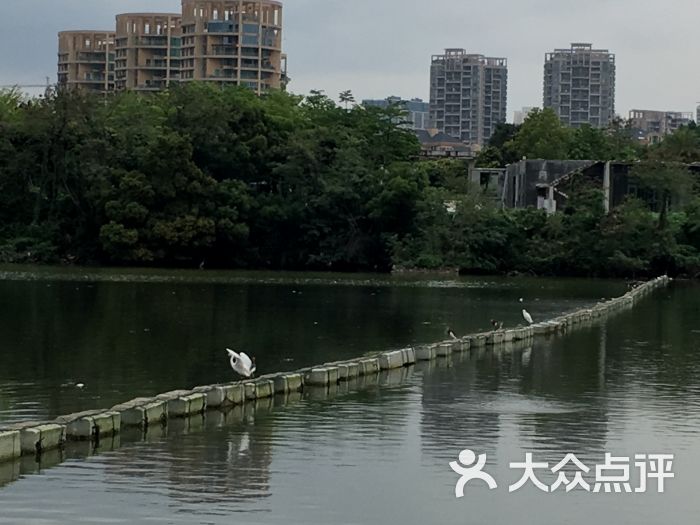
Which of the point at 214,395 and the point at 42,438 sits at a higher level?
the point at 214,395

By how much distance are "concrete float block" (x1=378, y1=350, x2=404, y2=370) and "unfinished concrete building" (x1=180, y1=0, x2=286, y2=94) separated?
13003 cm

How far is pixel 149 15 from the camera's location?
163 metres

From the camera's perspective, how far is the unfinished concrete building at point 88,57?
568 ft

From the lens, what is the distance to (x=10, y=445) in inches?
611

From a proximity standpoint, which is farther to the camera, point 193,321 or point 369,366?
point 193,321

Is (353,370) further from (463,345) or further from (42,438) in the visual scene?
(42,438)

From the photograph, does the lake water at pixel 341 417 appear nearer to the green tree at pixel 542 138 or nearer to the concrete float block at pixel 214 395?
the concrete float block at pixel 214 395

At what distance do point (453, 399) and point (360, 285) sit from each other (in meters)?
32.9

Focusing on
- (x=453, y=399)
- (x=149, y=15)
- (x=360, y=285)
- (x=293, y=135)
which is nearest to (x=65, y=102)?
(x=293, y=135)

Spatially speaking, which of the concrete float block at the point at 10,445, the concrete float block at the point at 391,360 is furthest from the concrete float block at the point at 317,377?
the concrete float block at the point at 10,445

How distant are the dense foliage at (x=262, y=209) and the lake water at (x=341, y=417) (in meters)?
23.3

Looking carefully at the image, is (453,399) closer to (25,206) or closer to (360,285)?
(360,285)

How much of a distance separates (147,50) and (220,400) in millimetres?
146074

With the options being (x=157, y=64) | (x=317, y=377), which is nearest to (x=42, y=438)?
(x=317, y=377)
